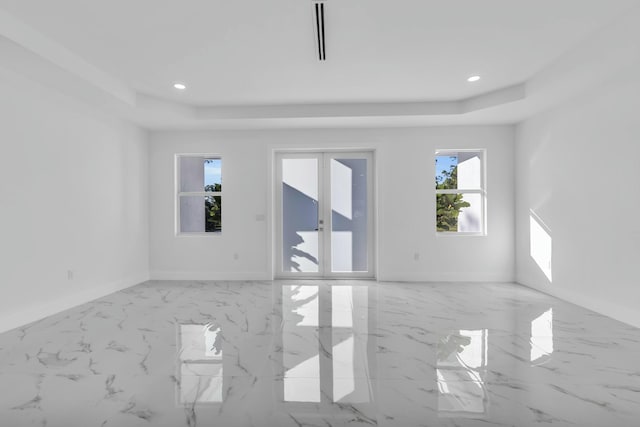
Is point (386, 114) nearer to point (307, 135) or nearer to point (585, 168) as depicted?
point (307, 135)

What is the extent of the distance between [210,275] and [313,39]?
13.1 feet

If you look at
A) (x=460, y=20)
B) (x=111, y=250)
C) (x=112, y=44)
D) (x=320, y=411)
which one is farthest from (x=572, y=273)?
(x=111, y=250)

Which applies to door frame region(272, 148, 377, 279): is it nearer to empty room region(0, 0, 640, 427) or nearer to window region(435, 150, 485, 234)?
empty room region(0, 0, 640, 427)

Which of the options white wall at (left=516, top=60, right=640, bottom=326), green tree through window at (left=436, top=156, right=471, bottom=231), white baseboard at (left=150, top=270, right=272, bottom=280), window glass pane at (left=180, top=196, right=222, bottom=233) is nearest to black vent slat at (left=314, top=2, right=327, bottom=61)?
white wall at (left=516, top=60, right=640, bottom=326)

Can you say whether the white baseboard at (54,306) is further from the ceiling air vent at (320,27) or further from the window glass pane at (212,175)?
the ceiling air vent at (320,27)

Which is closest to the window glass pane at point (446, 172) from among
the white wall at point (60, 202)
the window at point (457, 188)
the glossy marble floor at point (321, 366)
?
the window at point (457, 188)

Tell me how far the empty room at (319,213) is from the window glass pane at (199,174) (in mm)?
49

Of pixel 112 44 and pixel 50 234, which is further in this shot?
pixel 50 234

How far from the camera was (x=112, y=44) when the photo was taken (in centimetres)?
282

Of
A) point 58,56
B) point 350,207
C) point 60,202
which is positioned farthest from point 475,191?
point 60,202

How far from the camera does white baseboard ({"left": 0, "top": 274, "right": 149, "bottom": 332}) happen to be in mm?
2934

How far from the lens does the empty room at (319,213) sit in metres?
1.96

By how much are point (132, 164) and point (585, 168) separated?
6.28 m

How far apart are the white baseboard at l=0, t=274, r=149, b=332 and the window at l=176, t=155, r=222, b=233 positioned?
1.33 meters
